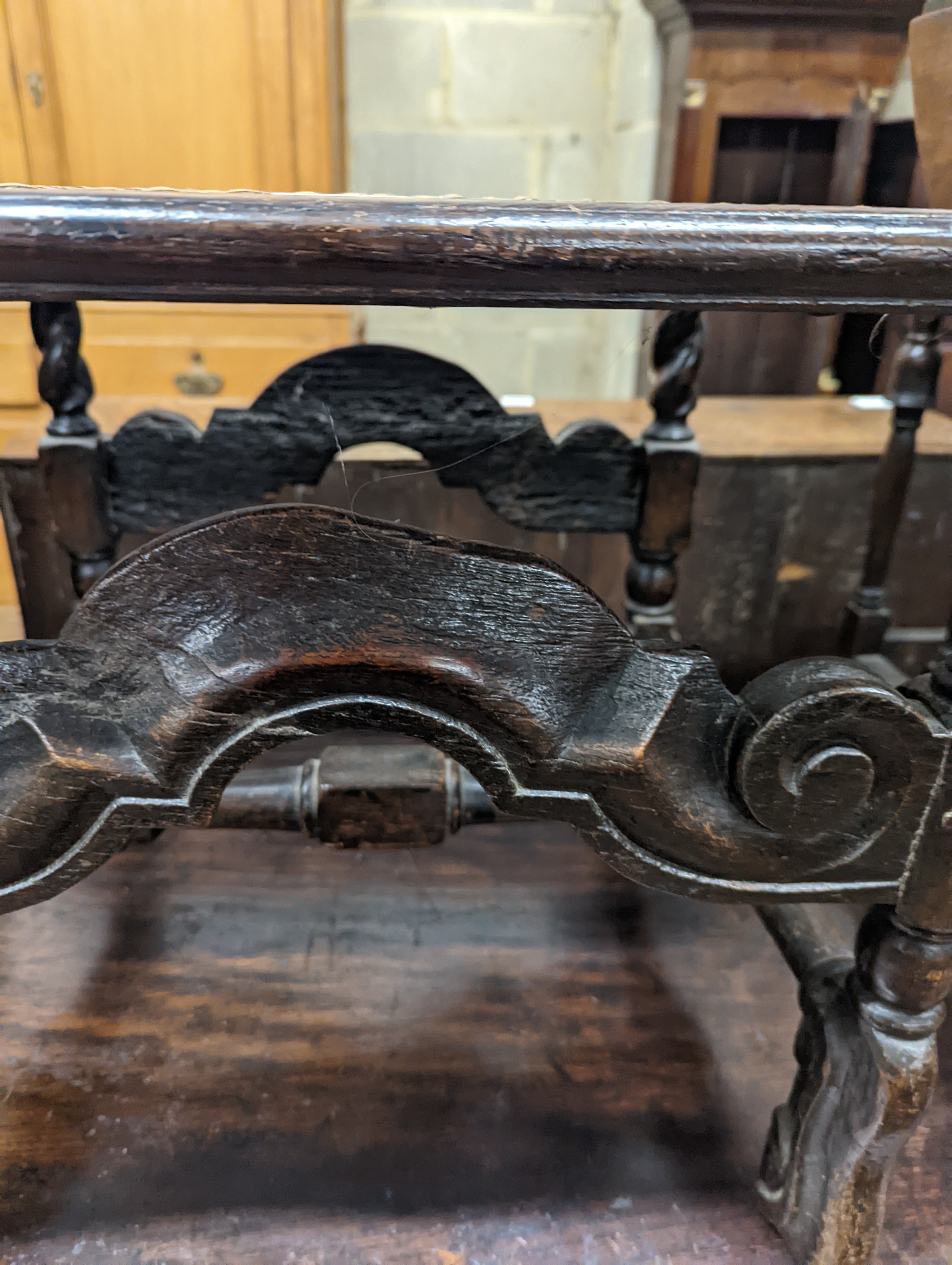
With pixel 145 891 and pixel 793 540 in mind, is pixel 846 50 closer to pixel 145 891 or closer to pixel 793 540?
pixel 793 540

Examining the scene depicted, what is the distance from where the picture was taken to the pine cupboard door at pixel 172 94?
172 cm

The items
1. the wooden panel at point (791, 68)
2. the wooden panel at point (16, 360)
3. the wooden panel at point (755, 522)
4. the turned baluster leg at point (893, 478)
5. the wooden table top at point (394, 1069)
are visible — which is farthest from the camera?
the wooden panel at point (16, 360)

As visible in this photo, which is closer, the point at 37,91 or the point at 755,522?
the point at 755,522

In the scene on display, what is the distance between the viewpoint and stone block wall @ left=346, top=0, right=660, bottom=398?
7.07ft

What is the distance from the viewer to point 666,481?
43.0 inches

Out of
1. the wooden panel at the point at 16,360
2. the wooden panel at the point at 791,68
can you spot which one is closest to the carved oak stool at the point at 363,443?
the wooden panel at the point at 16,360

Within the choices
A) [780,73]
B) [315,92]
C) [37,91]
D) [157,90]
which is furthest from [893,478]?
[37,91]

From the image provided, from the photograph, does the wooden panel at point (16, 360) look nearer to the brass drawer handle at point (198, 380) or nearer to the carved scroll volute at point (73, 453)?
the brass drawer handle at point (198, 380)

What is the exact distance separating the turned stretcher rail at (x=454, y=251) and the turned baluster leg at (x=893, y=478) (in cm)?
81

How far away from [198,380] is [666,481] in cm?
125

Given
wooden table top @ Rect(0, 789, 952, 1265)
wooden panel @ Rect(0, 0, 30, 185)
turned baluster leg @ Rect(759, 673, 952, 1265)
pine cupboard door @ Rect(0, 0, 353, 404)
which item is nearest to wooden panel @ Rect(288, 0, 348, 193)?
pine cupboard door @ Rect(0, 0, 353, 404)

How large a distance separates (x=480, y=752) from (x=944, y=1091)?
0.59m

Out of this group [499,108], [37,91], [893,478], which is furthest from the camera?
[499,108]

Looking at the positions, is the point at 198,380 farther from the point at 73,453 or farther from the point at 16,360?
the point at 73,453
